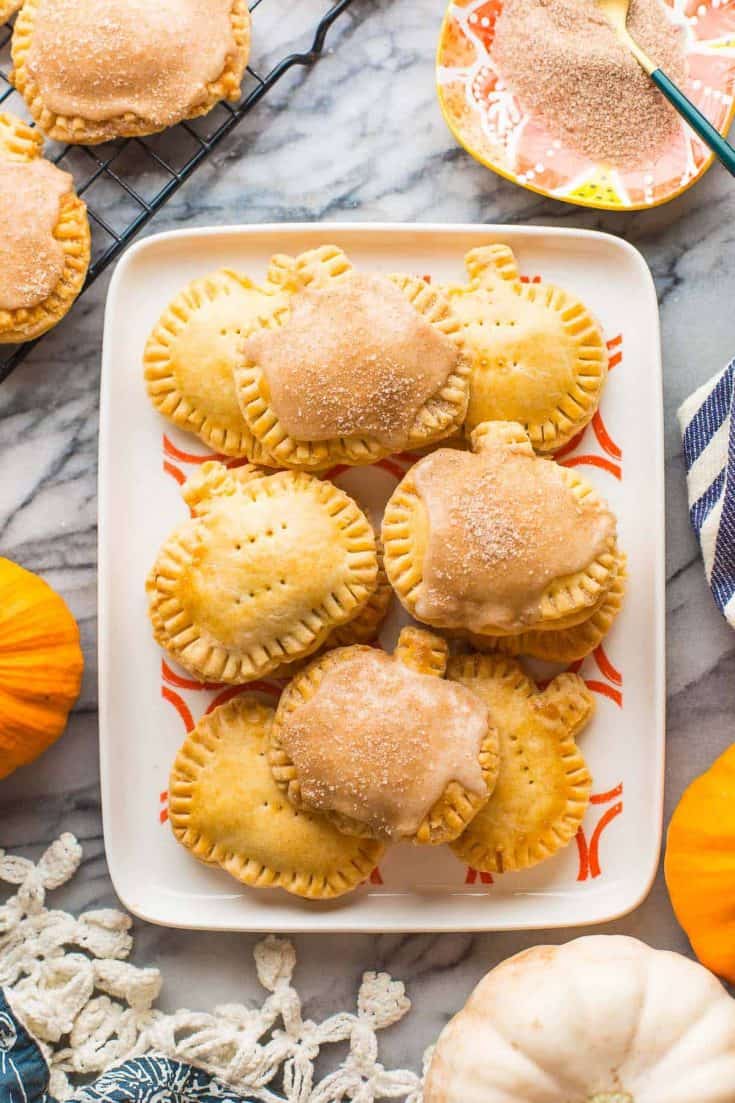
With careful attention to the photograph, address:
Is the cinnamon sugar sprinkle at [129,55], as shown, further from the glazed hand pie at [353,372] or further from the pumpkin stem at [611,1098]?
the pumpkin stem at [611,1098]

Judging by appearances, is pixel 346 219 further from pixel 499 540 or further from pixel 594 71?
pixel 499 540

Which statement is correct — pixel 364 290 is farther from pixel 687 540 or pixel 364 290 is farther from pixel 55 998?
pixel 55 998

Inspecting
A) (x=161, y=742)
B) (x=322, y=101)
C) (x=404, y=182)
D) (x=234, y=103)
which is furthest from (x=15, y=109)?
(x=161, y=742)

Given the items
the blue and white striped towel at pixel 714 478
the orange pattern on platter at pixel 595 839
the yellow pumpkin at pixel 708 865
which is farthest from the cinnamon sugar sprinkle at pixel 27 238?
the yellow pumpkin at pixel 708 865

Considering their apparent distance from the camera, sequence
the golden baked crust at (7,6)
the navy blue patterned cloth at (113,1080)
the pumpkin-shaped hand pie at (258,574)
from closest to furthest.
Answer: the pumpkin-shaped hand pie at (258,574) → the navy blue patterned cloth at (113,1080) → the golden baked crust at (7,6)

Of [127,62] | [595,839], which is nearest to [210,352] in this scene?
[127,62]

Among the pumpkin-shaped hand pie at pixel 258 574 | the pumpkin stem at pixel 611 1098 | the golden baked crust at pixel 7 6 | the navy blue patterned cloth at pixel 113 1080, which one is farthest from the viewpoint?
the golden baked crust at pixel 7 6
